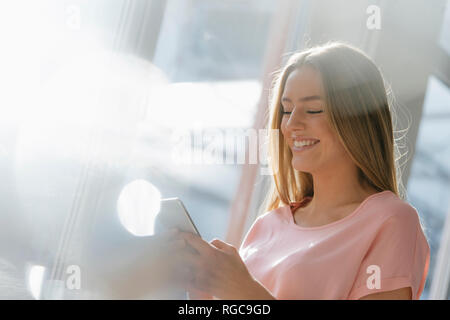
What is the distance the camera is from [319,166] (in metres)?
1.16

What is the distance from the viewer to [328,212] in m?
1.16

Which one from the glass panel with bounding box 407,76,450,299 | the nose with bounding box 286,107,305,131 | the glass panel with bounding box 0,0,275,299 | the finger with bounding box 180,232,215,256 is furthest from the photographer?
the glass panel with bounding box 407,76,450,299

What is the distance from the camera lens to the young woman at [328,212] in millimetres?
945

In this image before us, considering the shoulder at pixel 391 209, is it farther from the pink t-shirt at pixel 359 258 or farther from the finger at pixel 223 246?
the finger at pixel 223 246

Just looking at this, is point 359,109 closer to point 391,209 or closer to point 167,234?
point 391,209

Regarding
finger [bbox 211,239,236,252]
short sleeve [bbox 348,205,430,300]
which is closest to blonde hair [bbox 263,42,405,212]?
short sleeve [bbox 348,205,430,300]

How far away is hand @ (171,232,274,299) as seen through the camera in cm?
92

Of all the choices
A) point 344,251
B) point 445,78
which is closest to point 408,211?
point 344,251

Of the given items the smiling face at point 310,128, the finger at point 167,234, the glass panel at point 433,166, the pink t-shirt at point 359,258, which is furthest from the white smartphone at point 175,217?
the glass panel at point 433,166

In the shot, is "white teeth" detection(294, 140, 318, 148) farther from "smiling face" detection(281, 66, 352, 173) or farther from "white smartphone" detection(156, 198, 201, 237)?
"white smartphone" detection(156, 198, 201, 237)

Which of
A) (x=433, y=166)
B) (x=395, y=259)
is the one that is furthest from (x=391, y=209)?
(x=433, y=166)
